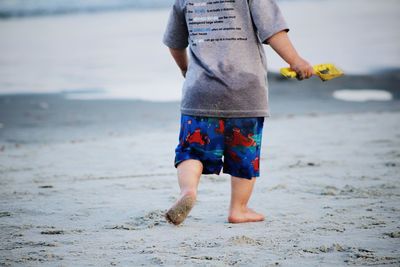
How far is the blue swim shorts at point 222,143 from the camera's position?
11.5 feet

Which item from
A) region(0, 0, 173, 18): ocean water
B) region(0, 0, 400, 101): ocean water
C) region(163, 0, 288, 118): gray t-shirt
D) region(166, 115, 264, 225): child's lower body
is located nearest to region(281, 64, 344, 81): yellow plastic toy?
region(163, 0, 288, 118): gray t-shirt

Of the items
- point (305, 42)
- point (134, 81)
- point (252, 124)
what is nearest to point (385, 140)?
point (252, 124)

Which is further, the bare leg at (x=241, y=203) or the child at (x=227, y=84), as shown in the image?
the bare leg at (x=241, y=203)

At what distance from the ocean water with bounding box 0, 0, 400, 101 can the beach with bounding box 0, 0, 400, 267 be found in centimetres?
7

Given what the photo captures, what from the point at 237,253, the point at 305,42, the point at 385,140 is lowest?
the point at 305,42

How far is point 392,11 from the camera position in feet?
62.6

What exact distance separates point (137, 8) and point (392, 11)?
805cm

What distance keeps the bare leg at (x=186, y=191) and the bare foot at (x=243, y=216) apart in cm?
29

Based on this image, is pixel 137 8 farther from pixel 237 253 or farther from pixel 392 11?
pixel 237 253

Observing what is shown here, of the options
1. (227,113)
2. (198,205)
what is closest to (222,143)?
(227,113)

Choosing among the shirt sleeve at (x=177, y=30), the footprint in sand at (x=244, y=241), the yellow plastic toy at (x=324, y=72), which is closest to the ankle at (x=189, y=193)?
the footprint in sand at (x=244, y=241)

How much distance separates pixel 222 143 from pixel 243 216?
393 mm

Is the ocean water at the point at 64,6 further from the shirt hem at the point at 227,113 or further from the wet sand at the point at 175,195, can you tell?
the shirt hem at the point at 227,113

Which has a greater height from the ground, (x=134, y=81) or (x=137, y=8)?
Result: (x=134, y=81)
